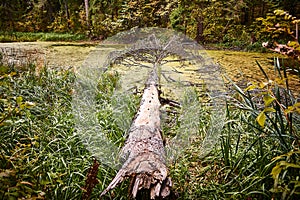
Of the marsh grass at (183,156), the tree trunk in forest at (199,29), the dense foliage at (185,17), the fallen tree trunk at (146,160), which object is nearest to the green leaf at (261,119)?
the marsh grass at (183,156)

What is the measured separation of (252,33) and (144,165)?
6680mm

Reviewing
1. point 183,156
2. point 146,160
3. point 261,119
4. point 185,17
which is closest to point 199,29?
point 185,17

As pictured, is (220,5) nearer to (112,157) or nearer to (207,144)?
(207,144)

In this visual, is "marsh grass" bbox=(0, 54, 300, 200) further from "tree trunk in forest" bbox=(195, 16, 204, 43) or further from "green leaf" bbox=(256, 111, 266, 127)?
"tree trunk in forest" bbox=(195, 16, 204, 43)

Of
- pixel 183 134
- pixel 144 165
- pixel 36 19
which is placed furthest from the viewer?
pixel 36 19

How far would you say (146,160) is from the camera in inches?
56.4

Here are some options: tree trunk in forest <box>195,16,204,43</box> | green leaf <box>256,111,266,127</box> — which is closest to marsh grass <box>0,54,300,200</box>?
green leaf <box>256,111,266,127</box>

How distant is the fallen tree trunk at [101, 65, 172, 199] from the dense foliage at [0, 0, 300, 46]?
5700mm

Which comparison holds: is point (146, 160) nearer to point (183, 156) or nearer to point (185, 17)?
point (183, 156)

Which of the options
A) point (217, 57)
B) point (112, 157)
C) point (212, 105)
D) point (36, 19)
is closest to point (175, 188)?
point (112, 157)

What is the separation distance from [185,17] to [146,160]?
6815 millimetres

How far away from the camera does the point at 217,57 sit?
5141 millimetres

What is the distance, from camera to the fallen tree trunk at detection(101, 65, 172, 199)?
1.25 metres

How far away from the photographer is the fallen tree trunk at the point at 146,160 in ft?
4.09
